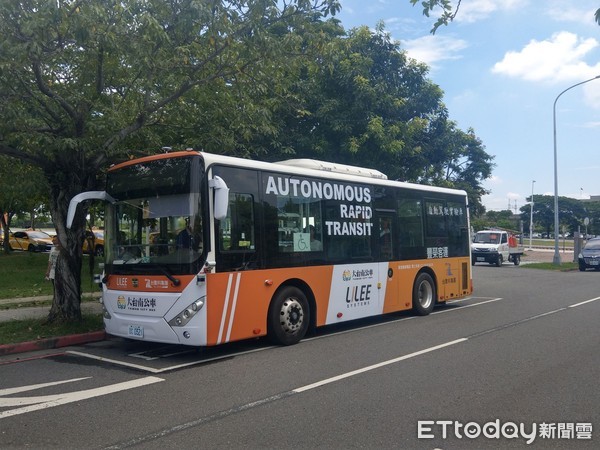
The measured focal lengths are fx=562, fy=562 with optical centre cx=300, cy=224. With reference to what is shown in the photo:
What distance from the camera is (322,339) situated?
9.66 meters

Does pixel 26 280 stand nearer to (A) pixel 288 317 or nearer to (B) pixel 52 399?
(A) pixel 288 317

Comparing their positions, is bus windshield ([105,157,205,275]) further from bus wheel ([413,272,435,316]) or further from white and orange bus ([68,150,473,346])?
bus wheel ([413,272,435,316])

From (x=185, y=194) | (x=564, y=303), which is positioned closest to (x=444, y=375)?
(x=185, y=194)

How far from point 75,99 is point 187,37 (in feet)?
7.38

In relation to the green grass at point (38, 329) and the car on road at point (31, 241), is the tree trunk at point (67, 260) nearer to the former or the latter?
the green grass at point (38, 329)

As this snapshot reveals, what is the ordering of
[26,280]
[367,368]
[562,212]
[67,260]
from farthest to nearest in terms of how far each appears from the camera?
[562,212] → [26,280] → [67,260] → [367,368]

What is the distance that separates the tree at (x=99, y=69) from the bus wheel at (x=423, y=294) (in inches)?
217

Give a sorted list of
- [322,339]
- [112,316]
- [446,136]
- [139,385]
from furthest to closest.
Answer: [446,136]
[322,339]
[112,316]
[139,385]

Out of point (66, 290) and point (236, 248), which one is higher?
point (236, 248)

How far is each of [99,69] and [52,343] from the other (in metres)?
4.94

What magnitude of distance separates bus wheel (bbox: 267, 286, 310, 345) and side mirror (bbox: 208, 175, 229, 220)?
199cm

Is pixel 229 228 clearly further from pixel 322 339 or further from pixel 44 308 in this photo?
pixel 44 308

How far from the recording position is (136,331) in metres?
8.24

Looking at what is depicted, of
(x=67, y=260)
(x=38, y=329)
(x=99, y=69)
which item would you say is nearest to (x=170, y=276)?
(x=67, y=260)
